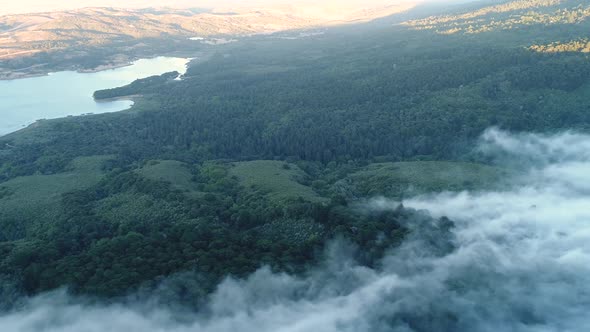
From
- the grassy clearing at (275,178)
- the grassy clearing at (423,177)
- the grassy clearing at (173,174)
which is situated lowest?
the grassy clearing at (423,177)

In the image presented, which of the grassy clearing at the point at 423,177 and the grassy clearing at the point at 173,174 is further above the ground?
the grassy clearing at the point at 173,174

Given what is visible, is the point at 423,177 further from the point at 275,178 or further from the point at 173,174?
the point at 173,174

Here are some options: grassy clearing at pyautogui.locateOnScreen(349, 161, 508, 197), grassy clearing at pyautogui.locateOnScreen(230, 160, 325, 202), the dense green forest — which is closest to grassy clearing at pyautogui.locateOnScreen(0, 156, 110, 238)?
the dense green forest

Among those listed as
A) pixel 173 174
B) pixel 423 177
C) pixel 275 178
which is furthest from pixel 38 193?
pixel 423 177

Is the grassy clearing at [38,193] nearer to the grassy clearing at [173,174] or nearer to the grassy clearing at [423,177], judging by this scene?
the grassy clearing at [173,174]

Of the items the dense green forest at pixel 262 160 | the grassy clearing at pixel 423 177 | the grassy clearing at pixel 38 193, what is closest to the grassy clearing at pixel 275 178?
the dense green forest at pixel 262 160

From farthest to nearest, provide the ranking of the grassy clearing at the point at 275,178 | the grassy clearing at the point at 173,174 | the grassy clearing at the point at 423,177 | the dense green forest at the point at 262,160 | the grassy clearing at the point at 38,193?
1. the grassy clearing at the point at 173,174
2. the grassy clearing at the point at 423,177
3. the grassy clearing at the point at 275,178
4. the grassy clearing at the point at 38,193
5. the dense green forest at the point at 262,160

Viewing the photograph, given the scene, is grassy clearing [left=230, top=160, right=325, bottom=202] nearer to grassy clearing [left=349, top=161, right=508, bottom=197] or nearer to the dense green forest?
the dense green forest
